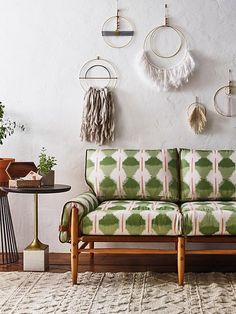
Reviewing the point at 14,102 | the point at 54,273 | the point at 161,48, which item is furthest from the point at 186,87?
the point at 54,273

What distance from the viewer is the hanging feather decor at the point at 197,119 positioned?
4.63 metres

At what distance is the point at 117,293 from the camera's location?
11.9 ft

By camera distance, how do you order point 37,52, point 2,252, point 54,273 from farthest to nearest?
point 37,52, point 2,252, point 54,273

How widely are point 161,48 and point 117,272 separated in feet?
5.57

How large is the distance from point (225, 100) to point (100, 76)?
957mm

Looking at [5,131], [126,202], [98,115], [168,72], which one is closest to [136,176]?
[126,202]

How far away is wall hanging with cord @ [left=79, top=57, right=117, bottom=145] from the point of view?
467cm

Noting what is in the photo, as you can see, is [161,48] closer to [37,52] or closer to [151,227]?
[37,52]

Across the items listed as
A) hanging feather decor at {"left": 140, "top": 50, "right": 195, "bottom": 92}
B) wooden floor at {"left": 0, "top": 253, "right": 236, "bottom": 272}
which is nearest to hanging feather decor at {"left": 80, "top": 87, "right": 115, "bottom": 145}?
hanging feather decor at {"left": 140, "top": 50, "right": 195, "bottom": 92}

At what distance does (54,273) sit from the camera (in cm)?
416

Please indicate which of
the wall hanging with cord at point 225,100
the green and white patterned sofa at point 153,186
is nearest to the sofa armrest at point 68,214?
the green and white patterned sofa at point 153,186

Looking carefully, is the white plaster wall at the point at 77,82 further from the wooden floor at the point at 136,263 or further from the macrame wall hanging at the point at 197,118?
the wooden floor at the point at 136,263

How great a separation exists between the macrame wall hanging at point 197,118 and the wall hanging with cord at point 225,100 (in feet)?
0.40

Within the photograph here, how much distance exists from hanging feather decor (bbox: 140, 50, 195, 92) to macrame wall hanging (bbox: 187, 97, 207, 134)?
221 mm
